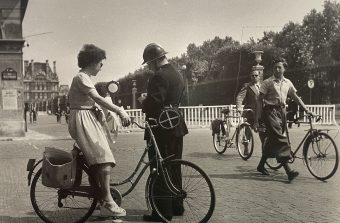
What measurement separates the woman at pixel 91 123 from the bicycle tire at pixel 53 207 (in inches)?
7.5

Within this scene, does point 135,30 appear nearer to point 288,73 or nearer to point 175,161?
point 175,161

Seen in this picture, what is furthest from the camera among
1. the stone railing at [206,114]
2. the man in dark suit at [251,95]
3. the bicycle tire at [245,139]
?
the stone railing at [206,114]

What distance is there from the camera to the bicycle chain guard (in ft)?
15.9

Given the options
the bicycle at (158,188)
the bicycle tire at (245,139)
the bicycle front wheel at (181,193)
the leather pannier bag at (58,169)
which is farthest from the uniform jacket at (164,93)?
the bicycle tire at (245,139)

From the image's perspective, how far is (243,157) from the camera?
32.9 ft

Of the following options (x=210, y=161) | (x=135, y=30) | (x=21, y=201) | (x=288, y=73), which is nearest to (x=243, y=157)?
(x=210, y=161)

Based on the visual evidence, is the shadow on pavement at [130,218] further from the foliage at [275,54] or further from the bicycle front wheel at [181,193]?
the foliage at [275,54]

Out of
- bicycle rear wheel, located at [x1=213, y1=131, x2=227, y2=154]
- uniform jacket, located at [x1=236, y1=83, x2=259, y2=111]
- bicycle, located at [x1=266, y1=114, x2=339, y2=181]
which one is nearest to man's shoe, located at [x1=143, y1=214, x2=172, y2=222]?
bicycle, located at [x1=266, y1=114, x2=339, y2=181]

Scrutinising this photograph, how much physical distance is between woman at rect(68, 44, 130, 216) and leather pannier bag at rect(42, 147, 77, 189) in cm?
17

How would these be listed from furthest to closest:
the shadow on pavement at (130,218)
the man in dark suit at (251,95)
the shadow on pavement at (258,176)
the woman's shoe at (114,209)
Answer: the man in dark suit at (251,95)
the shadow on pavement at (258,176)
the shadow on pavement at (130,218)
the woman's shoe at (114,209)

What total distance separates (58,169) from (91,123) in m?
0.52

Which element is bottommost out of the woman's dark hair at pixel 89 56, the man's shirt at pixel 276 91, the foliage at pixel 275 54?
the man's shirt at pixel 276 91

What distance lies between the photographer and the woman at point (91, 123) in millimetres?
4492

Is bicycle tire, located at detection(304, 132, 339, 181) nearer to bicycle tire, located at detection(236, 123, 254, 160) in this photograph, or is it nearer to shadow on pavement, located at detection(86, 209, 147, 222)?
bicycle tire, located at detection(236, 123, 254, 160)
